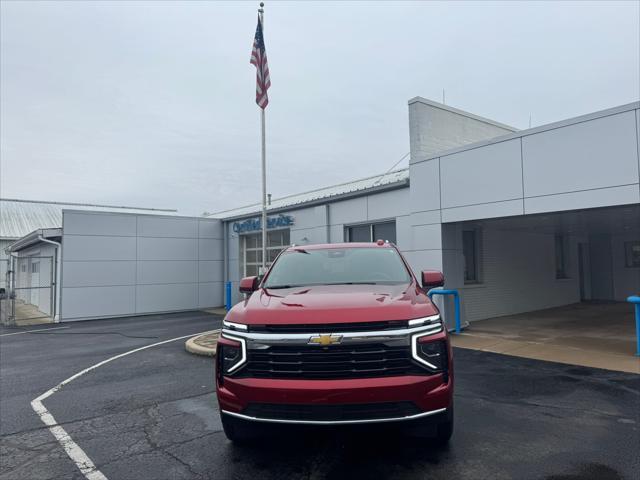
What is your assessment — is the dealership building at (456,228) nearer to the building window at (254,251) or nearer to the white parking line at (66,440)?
the building window at (254,251)

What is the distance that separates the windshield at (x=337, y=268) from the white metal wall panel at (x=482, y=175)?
5.00 m

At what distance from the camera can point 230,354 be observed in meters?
3.67

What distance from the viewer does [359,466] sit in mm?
3699

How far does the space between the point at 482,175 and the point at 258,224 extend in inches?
437

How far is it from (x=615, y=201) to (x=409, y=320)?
20.5 ft

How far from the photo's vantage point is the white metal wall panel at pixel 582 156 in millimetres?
7547

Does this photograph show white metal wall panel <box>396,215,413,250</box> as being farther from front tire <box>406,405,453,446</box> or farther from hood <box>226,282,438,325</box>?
front tire <box>406,405,453,446</box>

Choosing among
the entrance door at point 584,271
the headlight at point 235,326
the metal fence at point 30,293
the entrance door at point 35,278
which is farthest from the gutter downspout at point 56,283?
the entrance door at point 584,271

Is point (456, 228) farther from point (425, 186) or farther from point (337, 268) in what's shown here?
point (337, 268)

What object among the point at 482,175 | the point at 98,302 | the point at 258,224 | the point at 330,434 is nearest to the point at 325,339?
the point at 330,434

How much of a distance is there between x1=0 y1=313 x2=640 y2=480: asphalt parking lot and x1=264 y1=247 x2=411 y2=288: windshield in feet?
5.11

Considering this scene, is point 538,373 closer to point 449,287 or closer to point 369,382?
point 449,287

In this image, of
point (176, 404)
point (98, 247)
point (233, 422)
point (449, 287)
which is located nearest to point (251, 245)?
point (98, 247)

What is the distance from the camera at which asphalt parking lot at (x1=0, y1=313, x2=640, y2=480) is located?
369 cm
